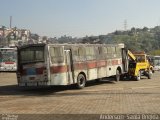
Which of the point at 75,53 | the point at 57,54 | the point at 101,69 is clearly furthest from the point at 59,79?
the point at 101,69

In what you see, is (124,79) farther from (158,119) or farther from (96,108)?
(158,119)

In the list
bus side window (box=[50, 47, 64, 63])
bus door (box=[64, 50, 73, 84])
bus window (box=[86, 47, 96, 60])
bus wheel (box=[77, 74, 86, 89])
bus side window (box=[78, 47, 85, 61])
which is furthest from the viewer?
bus window (box=[86, 47, 96, 60])

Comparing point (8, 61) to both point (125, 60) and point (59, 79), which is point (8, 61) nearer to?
point (125, 60)

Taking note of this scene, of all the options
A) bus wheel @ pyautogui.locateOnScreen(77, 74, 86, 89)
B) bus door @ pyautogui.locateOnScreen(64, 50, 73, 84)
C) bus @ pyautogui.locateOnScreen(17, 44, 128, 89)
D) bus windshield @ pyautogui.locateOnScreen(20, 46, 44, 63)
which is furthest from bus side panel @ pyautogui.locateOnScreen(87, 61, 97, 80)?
bus windshield @ pyautogui.locateOnScreen(20, 46, 44, 63)

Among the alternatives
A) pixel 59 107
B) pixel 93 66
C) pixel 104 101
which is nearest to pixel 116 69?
pixel 93 66

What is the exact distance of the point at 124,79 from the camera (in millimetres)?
30250

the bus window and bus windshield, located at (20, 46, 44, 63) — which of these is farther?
the bus window

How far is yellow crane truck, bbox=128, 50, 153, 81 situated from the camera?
97.6ft

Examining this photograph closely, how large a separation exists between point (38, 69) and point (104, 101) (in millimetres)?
5092

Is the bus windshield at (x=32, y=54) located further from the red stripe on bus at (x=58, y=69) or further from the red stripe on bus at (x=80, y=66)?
the red stripe on bus at (x=80, y=66)

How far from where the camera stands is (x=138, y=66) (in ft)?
99.9

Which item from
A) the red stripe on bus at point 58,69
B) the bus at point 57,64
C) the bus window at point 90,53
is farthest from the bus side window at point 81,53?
the red stripe on bus at point 58,69

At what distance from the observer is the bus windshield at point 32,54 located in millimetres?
19734

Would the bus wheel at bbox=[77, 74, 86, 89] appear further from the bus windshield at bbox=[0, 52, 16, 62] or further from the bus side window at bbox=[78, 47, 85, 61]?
the bus windshield at bbox=[0, 52, 16, 62]
